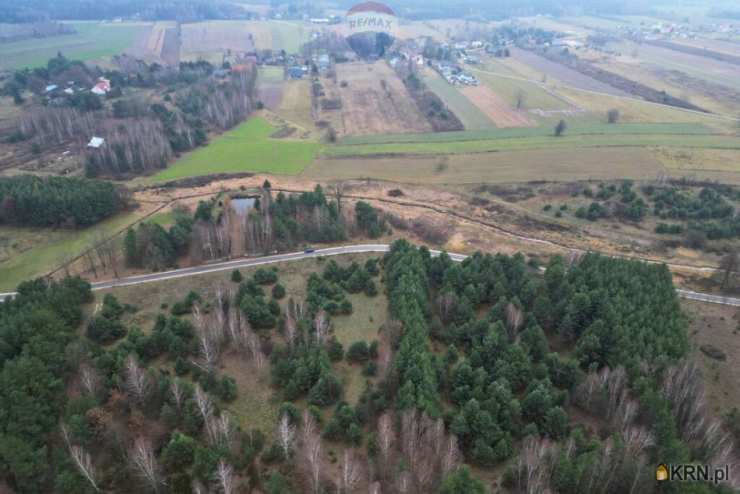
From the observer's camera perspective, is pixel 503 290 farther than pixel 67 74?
No

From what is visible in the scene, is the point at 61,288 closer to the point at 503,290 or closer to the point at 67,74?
the point at 503,290

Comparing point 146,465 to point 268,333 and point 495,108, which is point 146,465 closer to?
point 268,333

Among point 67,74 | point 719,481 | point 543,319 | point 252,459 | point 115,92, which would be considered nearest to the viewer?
point 719,481

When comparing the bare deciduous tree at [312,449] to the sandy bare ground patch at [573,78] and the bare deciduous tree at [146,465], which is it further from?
the sandy bare ground patch at [573,78]

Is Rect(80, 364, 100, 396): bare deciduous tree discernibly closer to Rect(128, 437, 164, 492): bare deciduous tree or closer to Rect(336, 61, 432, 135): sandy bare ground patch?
Rect(128, 437, 164, 492): bare deciduous tree

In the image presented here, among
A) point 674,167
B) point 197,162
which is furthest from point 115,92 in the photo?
point 674,167

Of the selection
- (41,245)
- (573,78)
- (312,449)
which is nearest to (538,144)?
(573,78)

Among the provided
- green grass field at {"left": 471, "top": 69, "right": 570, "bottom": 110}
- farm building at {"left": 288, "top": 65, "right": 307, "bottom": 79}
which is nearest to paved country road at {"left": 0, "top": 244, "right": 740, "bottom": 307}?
green grass field at {"left": 471, "top": 69, "right": 570, "bottom": 110}
